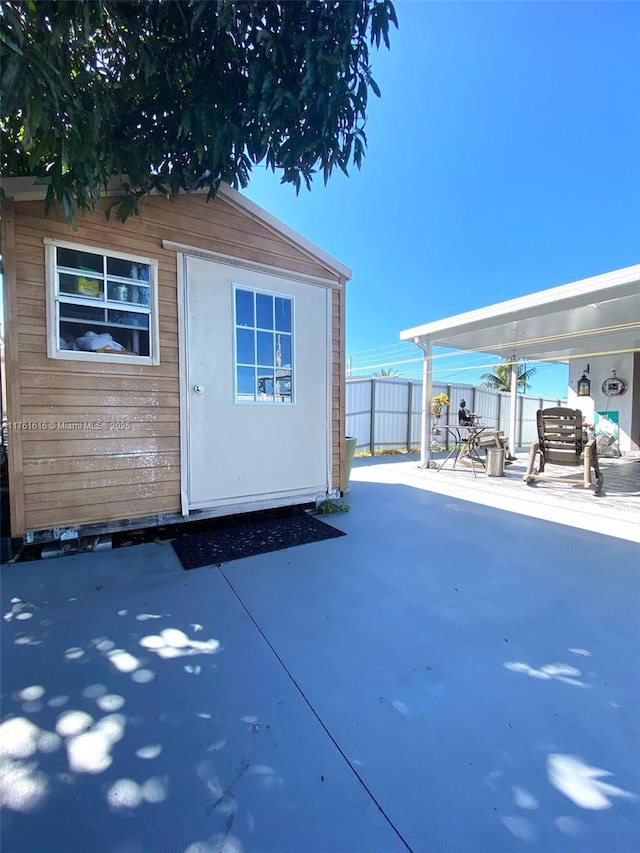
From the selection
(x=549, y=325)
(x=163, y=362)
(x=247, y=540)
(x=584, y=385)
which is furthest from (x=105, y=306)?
(x=584, y=385)

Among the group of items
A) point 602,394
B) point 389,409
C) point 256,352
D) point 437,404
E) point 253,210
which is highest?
point 253,210

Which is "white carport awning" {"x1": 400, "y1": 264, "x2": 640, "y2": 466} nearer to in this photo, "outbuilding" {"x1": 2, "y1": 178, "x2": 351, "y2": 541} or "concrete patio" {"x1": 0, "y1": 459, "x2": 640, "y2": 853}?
"outbuilding" {"x1": 2, "y1": 178, "x2": 351, "y2": 541}

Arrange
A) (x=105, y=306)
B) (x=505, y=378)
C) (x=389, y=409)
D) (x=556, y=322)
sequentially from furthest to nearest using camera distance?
1. (x=505, y=378)
2. (x=389, y=409)
3. (x=556, y=322)
4. (x=105, y=306)

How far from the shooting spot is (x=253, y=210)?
3.67 meters

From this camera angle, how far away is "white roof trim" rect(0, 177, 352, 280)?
2.65m

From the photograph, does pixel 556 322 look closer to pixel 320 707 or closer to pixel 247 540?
pixel 247 540

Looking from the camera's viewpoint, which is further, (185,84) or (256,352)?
(256,352)

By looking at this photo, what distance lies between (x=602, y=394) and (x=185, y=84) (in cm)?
1153

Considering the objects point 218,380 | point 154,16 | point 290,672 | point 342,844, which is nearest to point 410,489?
point 218,380

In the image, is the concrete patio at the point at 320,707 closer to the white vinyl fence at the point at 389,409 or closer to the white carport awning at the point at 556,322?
the white carport awning at the point at 556,322

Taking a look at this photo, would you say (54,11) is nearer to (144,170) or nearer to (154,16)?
(154,16)

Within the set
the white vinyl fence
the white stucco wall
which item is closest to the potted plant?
the white vinyl fence

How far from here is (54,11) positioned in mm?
1679

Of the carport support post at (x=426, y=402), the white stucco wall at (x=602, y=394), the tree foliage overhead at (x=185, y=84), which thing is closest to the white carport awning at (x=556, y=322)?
the carport support post at (x=426, y=402)
